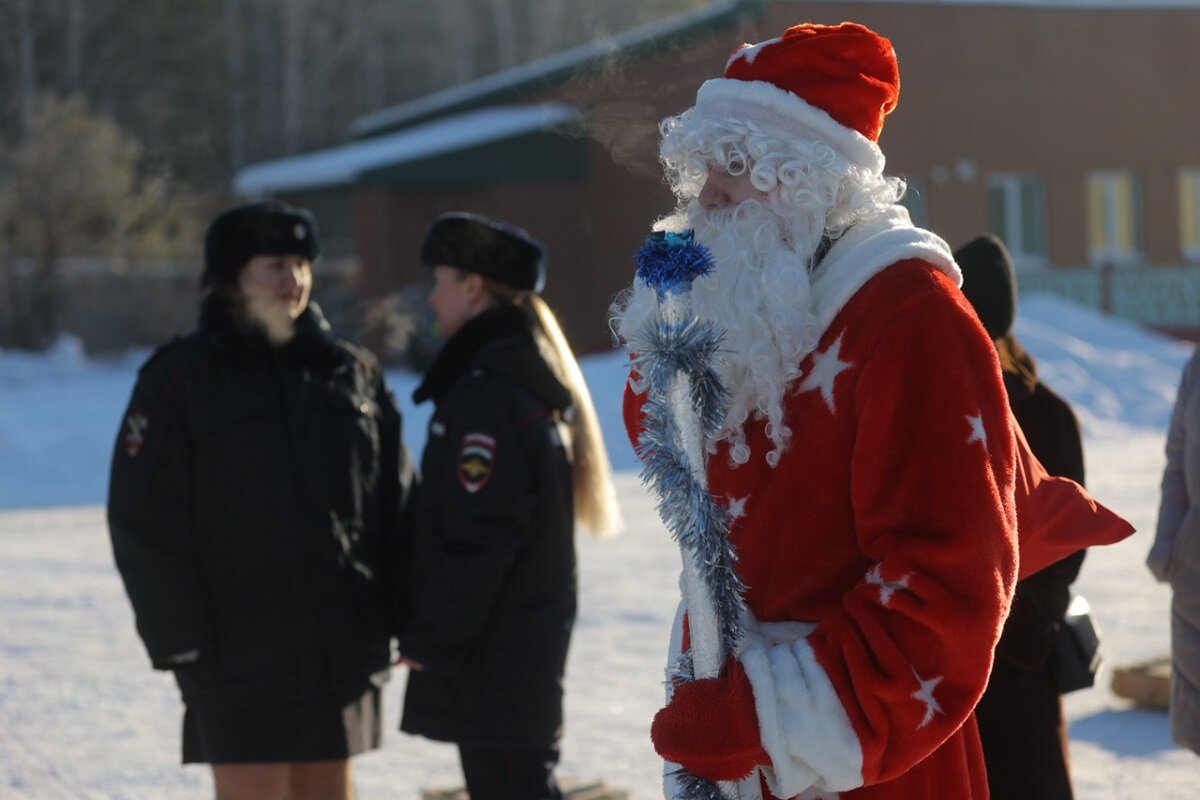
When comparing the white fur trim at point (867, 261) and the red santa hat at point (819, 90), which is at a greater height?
the red santa hat at point (819, 90)

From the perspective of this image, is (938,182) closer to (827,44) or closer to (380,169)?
(380,169)

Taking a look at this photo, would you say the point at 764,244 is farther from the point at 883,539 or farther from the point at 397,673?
the point at 397,673

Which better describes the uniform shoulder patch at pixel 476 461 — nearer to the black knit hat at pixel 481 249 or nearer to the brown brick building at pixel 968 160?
the black knit hat at pixel 481 249

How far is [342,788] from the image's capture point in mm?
3836

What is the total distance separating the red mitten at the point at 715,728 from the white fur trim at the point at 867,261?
0.48 metres

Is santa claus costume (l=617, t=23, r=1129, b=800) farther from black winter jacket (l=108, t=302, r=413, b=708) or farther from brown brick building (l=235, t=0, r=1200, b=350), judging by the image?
brown brick building (l=235, t=0, r=1200, b=350)

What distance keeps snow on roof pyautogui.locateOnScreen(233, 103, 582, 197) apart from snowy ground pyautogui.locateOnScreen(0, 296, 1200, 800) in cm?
742

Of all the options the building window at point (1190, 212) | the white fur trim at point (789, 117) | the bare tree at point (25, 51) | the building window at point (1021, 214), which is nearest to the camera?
the white fur trim at point (789, 117)

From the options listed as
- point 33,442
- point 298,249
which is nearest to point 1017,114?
point 33,442

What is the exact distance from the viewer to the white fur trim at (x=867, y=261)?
1.91m

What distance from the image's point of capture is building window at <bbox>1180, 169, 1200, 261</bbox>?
25.2 metres

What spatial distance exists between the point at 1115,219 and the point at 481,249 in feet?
74.5

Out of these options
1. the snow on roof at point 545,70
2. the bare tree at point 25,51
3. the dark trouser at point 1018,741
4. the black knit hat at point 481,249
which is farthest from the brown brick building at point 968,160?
the dark trouser at point 1018,741

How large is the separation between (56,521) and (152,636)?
7889mm
